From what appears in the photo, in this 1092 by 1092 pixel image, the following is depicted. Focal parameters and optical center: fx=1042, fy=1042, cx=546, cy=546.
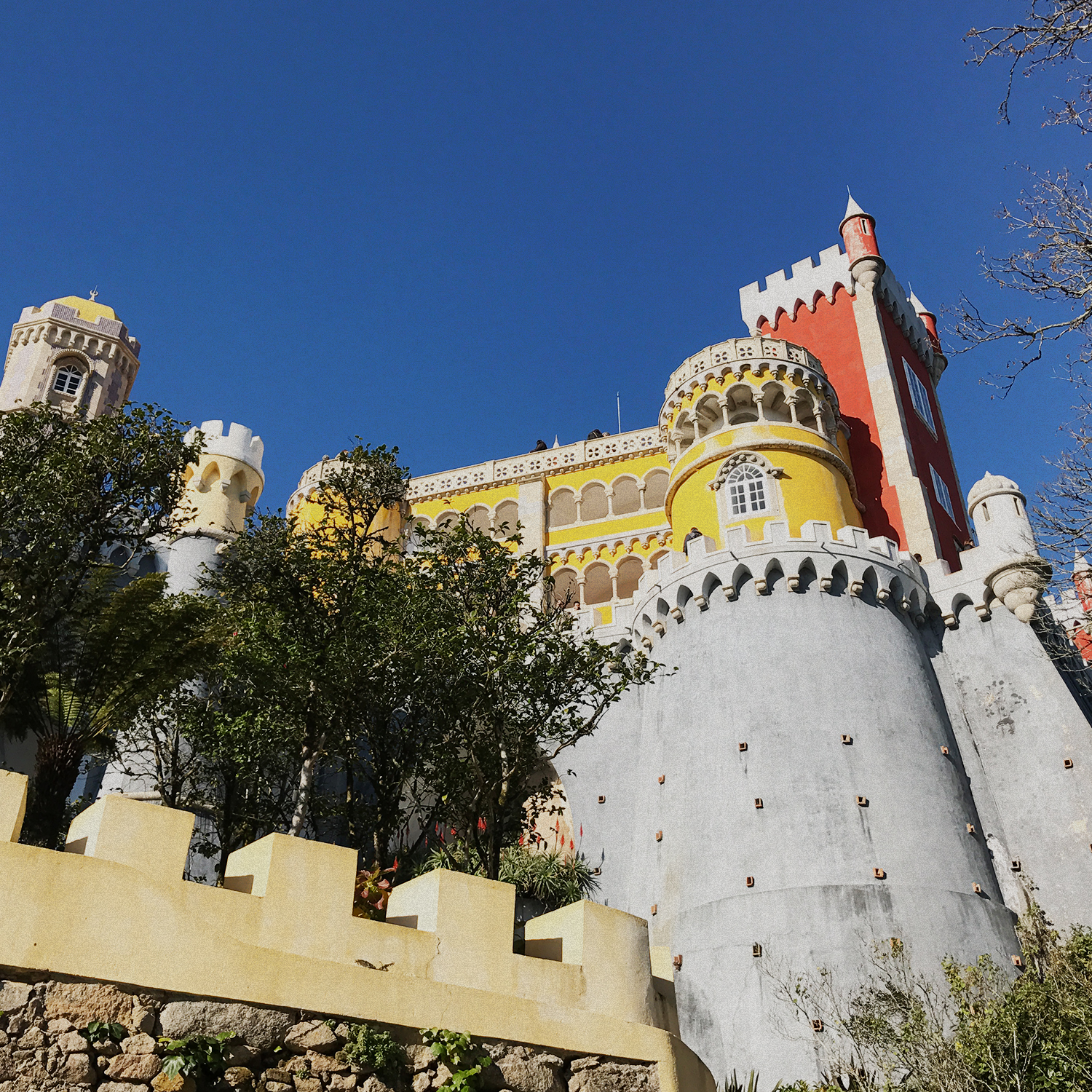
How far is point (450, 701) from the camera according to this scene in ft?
55.6

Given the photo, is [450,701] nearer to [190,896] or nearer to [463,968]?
[463,968]

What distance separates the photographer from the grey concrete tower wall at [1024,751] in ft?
70.7

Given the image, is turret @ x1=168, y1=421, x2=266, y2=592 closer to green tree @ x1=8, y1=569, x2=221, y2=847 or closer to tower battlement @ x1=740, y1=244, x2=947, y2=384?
green tree @ x1=8, y1=569, x2=221, y2=847

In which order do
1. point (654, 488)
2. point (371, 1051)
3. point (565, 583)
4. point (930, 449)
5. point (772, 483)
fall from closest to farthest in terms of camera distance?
point (371, 1051)
point (772, 483)
point (930, 449)
point (565, 583)
point (654, 488)

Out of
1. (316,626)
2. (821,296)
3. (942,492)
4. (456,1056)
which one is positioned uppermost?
(821,296)

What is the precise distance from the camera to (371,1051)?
26.0ft

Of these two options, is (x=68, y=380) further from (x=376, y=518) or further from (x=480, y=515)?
(x=480, y=515)

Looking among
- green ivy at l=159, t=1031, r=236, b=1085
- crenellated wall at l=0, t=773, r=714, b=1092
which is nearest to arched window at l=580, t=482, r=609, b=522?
crenellated wall at l=0, t=773, r=714, b=1092

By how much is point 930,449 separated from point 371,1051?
1186 inches

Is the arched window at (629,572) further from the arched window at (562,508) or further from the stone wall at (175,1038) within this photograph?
the stone wall at (175,1038)

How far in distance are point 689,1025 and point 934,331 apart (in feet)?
96.8

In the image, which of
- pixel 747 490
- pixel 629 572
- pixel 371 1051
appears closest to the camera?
pixel 371 1051

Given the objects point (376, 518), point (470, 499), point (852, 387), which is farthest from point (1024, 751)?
point (470, 499)

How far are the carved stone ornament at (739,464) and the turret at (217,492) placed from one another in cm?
1363
